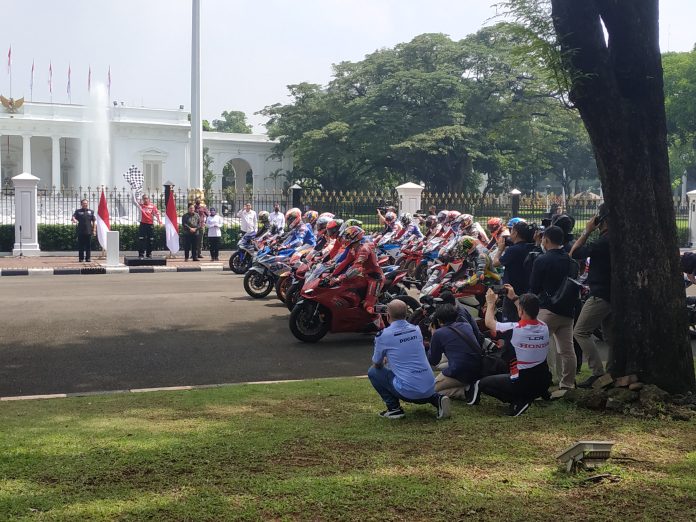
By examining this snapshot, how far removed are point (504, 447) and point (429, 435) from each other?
58 centimetres

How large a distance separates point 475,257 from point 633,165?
4.57 metres

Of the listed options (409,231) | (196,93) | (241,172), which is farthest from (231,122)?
(409,231)

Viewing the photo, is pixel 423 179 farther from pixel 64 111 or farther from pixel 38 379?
pixel 38 379

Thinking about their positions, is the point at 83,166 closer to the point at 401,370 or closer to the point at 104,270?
the point at 104,270

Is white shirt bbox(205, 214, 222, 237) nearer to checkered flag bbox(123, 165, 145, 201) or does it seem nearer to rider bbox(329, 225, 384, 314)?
checkered flag bbox(123, 165, 145, 201)

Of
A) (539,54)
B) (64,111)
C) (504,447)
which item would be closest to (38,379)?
(504,447)

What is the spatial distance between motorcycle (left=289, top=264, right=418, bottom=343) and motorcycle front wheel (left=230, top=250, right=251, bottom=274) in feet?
27.7

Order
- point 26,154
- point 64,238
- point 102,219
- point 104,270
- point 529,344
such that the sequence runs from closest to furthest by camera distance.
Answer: point 529,344 < point 104,270 < point 102,219 < point 64,238 < point 26,154

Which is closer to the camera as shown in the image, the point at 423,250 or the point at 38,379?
the point at 38,379

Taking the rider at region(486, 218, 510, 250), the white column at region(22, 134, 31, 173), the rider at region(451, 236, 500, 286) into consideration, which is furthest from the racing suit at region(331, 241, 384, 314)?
the white column at region(22, 134, 31, 173)

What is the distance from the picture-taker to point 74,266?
Result: 72.9 ft

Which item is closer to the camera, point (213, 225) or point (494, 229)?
point (494, 229)

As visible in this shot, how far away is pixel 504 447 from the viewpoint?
5.70 metres

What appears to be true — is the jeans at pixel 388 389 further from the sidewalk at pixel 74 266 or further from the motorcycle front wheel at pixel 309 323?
the sidewalk at pixel 74 266
